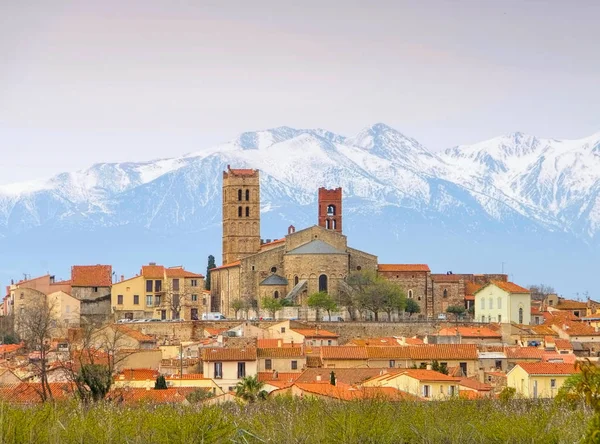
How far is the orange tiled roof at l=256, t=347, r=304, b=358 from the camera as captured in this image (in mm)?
64812

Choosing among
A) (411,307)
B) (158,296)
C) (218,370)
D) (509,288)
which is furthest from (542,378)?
(411,307)

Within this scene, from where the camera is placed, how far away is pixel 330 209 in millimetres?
129375

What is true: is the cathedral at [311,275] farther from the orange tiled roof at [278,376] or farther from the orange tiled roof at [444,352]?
the orange tiled roof at [278,376]

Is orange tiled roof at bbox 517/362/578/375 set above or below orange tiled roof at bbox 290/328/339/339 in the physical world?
below

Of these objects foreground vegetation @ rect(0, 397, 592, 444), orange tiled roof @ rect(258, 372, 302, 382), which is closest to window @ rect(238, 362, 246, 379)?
orange tiled roof @ rect(258, 372, 302, 382)

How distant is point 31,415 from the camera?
29547 millimetres

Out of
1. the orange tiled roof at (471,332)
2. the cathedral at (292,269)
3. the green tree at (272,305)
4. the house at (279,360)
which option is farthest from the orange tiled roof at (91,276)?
the house at (279,360)

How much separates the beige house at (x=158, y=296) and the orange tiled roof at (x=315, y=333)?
14.8 meters

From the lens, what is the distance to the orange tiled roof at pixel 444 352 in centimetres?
6694

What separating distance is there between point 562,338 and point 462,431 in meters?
54.7

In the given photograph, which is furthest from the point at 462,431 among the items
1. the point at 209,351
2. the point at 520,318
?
the point at 520,318

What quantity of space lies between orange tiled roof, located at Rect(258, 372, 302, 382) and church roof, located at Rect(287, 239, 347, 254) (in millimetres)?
45608

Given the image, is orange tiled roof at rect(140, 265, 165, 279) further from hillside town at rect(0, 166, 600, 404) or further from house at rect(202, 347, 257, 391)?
house at rect(202, 347, 257, 391)

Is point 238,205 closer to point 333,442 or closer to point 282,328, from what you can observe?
point 282,328
